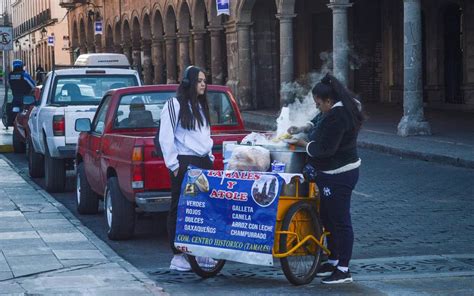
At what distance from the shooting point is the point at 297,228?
8281 millimetres

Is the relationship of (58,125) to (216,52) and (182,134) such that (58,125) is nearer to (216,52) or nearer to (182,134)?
(182,134)

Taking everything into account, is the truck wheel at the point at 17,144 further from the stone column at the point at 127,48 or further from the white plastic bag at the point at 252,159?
the stone column at the point at 127,48

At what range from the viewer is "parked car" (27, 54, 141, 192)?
15148 mm

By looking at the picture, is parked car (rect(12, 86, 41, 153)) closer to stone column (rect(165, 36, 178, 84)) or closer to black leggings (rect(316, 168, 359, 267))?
black leggings (rect(316, 168, 359, 267))

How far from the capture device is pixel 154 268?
372 inches

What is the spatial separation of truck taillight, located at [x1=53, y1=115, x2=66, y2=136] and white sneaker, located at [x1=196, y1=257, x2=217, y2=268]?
6832mm

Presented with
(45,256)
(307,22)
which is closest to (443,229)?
(45,256)

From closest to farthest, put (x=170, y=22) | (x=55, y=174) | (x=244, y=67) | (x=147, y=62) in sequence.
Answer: (x=55, y=174)
(x=244, y=67)
(x=170, y=22)
(x=147, y=62)

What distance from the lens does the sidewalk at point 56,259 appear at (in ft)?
26.3

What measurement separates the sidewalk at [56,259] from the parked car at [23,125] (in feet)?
17.1

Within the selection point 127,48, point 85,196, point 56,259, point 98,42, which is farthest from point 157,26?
point 56,259

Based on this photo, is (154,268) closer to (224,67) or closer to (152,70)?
(224,67)

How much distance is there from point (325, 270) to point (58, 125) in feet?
24.4

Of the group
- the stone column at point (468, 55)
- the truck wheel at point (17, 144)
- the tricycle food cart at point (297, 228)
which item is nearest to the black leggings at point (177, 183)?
the tricycle food cart at point (297, 228)
